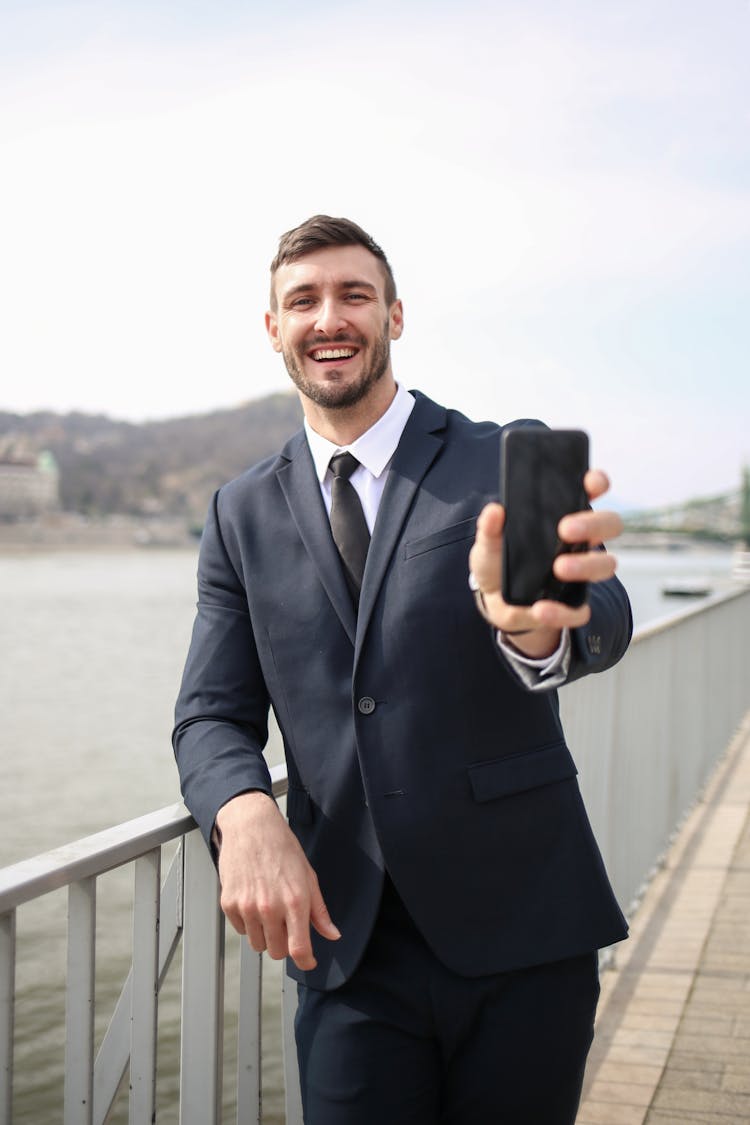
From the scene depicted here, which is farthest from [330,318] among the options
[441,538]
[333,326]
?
[441,538]

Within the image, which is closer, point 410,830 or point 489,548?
point 489,548

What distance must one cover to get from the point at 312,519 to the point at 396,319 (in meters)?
0.39

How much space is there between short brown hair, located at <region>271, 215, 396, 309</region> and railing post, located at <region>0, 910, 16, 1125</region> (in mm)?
1021

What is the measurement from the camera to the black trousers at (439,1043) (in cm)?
168

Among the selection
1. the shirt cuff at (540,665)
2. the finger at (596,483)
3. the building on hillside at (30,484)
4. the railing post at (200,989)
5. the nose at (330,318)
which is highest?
the building on hillside at (30,484)

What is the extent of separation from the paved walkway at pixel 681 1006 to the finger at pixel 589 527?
221 cm

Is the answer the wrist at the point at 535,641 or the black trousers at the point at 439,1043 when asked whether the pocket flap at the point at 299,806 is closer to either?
the black trousers at the point at 439,1043

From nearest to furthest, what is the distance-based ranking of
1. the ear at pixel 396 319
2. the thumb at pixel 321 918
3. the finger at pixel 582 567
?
the finger at pixel 582 567 < the thumb at pixel 321 918 < the ear at pixel 396 319

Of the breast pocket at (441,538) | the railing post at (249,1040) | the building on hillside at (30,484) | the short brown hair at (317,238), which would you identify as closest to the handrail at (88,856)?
the railing post at (249,1040)

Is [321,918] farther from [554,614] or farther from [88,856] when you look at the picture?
[554,614]

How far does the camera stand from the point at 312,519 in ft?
5.97

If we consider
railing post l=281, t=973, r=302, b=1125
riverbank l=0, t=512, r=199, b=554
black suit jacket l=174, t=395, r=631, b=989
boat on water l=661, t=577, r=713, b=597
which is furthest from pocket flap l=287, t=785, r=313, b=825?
riverbank l=0, t=512, r=199, b=554

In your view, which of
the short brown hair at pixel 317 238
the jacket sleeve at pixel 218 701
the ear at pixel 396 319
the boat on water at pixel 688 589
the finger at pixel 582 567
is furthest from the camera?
the boat on water at pixel 688 589

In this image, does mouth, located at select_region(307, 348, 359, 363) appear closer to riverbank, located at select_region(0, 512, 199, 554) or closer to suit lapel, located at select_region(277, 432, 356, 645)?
suit lapel, located at select_region(277, 432, 356, 645)
